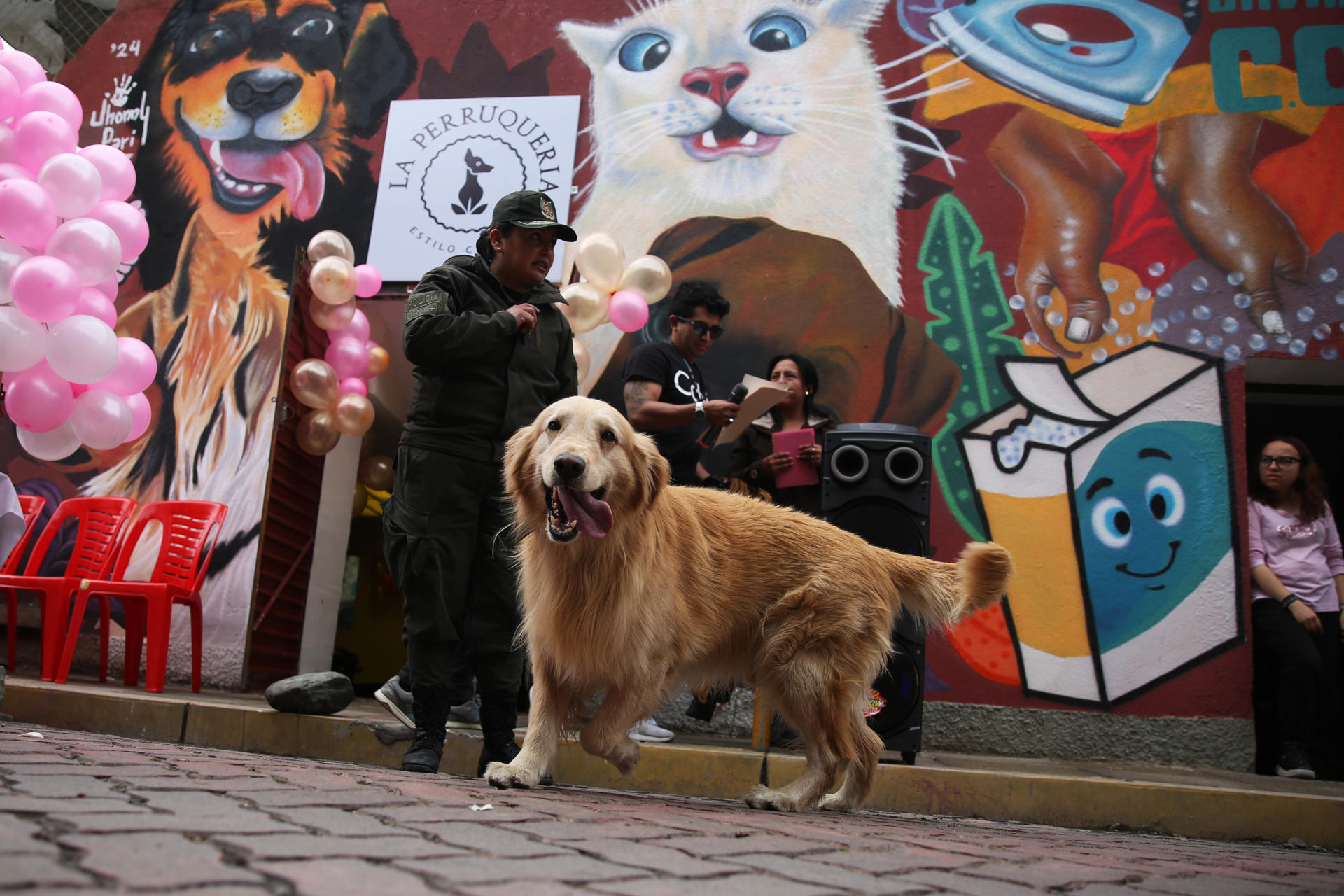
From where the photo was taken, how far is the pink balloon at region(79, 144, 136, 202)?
17.9 feet

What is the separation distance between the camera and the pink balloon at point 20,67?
5.32 m

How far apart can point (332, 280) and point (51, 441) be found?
74.7 inches

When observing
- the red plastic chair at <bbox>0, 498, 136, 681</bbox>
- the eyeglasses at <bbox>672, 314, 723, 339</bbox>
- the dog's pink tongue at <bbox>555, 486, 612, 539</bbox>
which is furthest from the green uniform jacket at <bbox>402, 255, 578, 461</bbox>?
the red plastic chair at <bbox>0, 498, 136, 681</bbox>

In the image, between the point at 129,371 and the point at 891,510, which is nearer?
the point at 891,510

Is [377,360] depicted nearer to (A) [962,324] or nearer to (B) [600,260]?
(B) [600,260]

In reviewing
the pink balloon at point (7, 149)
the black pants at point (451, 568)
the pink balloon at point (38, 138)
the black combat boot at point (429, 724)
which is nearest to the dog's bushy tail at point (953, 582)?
the black pants at point (451, 568)

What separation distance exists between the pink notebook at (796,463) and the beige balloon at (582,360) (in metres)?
1.51

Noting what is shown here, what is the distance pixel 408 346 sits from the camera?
11.3 ft

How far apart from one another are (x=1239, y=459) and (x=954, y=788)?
10.6 feet

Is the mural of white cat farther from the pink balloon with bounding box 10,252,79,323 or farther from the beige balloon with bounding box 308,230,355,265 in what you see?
the pink balloon with bounding box 10,252,79,323

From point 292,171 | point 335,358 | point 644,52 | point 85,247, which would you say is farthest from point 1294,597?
point 292,171

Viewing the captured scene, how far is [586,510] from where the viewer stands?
3.13 metres

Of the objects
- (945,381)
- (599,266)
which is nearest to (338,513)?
(599,266)

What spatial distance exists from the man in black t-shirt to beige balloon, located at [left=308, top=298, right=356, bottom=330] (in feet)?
7.90
